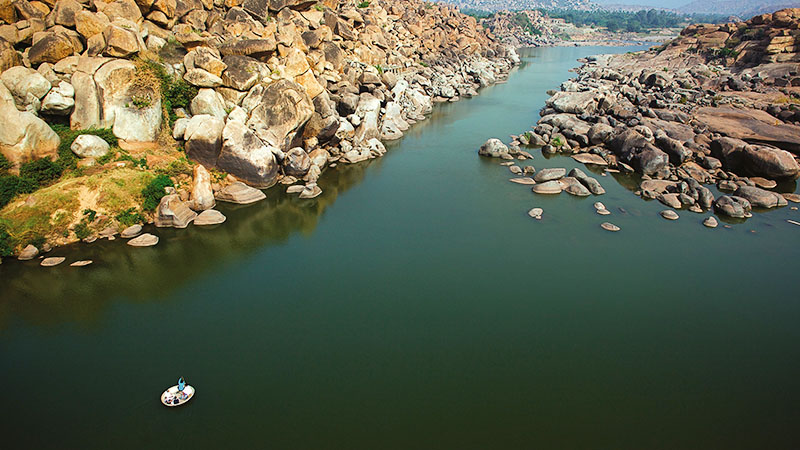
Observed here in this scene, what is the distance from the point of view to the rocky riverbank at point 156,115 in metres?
18.6

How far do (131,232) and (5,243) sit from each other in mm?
4138

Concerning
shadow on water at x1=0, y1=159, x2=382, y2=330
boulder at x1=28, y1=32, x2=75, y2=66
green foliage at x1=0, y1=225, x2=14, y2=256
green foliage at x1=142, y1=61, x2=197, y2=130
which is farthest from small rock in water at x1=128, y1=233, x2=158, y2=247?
boulder at x1=28, y1=32, x2=75, y2=66

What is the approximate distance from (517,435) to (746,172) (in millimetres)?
24677

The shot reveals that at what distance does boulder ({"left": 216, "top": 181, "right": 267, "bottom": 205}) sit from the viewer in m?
22.4

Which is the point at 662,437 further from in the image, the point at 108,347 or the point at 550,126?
the point at 550,126

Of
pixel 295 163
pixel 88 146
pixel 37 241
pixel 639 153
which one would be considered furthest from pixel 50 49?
pixel 639 153

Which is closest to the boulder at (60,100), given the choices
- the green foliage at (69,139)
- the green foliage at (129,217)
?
the green foliage at (69,139)

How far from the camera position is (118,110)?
21.4m

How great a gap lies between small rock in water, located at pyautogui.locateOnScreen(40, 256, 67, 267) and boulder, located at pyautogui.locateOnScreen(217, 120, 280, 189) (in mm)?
8192

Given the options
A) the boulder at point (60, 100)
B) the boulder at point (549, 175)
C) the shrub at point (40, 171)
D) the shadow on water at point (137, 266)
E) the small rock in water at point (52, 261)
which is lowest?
the boulder at point (549, 175)

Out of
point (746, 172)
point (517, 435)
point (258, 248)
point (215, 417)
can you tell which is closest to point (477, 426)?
point (517, 435)

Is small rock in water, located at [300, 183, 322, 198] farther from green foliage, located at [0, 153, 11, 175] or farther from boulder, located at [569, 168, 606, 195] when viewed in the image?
boulder, located at [569, 168, 606, 195]

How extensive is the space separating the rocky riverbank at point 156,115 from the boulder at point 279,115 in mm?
64

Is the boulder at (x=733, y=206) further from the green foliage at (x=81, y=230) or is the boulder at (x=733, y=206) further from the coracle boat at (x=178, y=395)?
the green foliage at (x=81, y=230)
